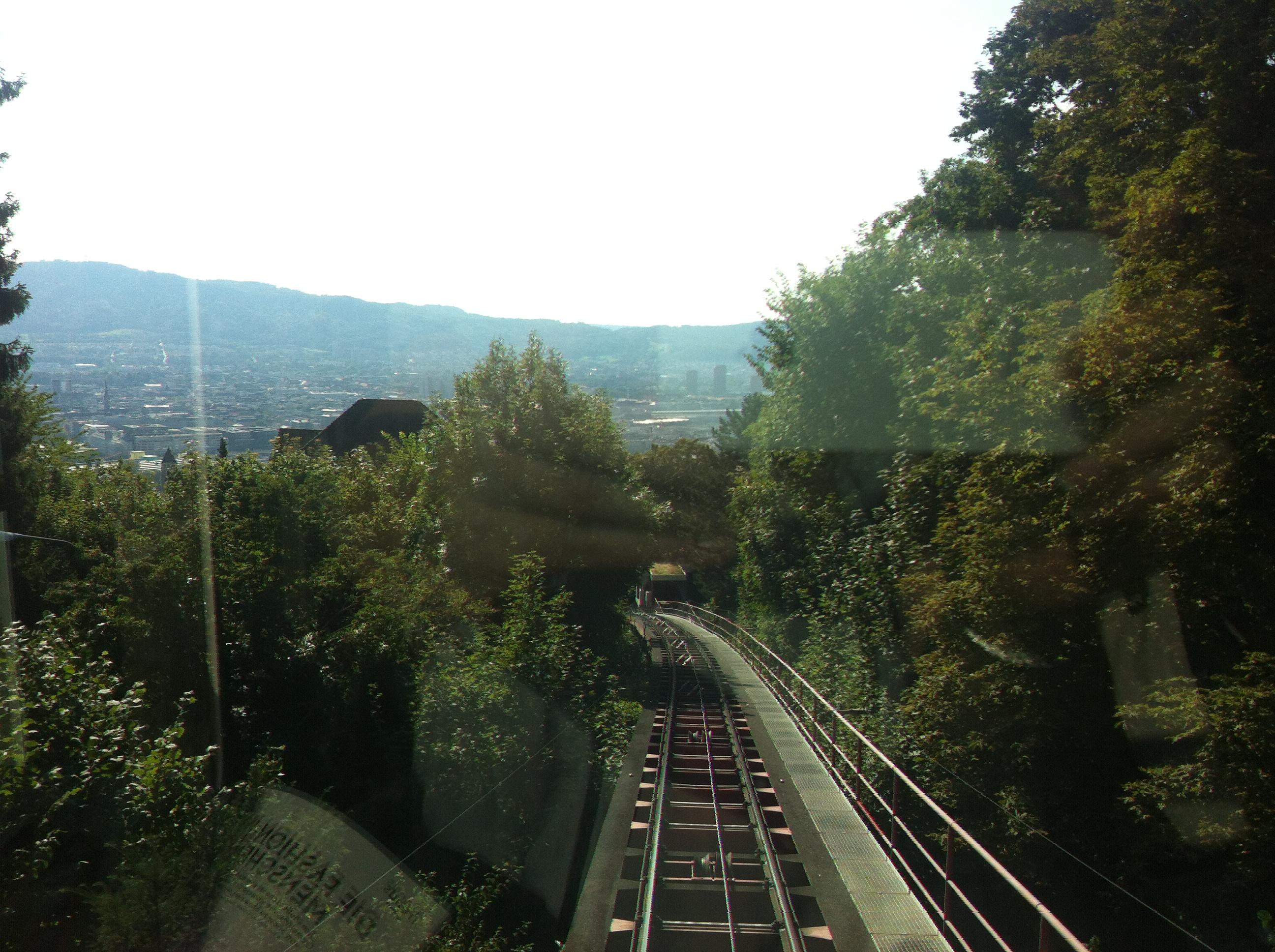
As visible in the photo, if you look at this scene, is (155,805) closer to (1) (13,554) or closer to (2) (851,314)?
(1) (13,554)

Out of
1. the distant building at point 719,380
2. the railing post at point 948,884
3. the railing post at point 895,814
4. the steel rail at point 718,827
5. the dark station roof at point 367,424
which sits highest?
the distant building at point 719,380

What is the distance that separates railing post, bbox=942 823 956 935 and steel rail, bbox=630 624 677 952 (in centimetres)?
240

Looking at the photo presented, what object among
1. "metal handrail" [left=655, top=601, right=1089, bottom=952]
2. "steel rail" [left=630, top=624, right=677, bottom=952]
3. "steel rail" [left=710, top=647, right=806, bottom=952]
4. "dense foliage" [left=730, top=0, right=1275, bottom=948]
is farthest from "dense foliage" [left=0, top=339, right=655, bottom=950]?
"dense foliage" [left=730, top=0, right=1275, bottom=948]

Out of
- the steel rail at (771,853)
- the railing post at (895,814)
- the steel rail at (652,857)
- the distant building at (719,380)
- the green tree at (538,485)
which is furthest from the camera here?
the distant building at (719,380)

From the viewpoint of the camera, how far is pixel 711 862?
32.0ft

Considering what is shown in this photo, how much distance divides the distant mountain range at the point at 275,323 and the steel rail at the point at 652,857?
4120 cm

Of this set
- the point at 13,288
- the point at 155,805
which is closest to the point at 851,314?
the point at 13,288

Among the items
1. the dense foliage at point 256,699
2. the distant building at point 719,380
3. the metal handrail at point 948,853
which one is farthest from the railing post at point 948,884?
the distant building at point 719,380

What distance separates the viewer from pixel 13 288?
17.1 metres

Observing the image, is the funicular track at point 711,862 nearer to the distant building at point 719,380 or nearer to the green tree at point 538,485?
the green tree at point 538,485

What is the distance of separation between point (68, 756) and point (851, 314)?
23.5 meters

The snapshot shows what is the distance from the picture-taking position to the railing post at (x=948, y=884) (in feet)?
21.4

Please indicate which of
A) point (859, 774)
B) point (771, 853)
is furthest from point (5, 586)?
point (859, 774)

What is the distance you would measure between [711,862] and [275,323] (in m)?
69.3
